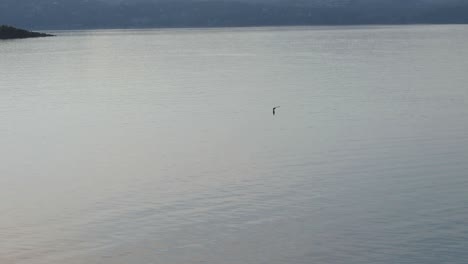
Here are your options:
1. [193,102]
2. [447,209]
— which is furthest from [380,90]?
[447,209]

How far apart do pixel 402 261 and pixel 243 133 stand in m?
22.8

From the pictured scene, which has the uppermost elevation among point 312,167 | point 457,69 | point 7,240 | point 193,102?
point 457,69

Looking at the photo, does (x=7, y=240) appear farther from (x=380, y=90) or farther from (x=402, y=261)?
(x=380, y=90)

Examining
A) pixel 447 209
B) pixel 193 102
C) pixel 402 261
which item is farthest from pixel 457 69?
pixel 402 261

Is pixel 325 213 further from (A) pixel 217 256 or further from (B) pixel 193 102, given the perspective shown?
(B) pixel 193 102

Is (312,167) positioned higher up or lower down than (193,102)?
lower down

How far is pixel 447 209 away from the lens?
90.3 ft

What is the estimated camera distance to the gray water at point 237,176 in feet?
79.4

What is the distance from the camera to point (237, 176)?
33.2 m

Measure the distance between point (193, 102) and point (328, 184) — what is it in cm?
2915

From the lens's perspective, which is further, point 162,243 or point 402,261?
point 162,243

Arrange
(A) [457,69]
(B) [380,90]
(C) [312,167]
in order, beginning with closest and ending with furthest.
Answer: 1. (C) [312,167]
2. (B) [380,90]
3. (A) [457,69]

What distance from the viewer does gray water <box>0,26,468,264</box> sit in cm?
2419

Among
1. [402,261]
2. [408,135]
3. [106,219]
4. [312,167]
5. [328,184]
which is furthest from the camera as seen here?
[408,135]
